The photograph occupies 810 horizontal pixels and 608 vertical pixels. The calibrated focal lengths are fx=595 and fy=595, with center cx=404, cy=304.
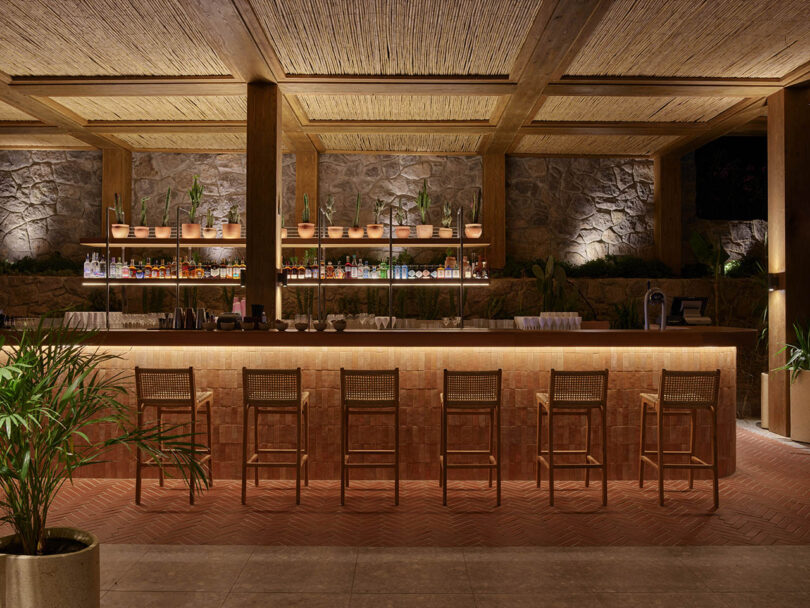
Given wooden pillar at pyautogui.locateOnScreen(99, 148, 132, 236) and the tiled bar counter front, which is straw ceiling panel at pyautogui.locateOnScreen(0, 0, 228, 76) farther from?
wooden pillar at pyautogui.locateOnScreen(99, 148, 132, 236)

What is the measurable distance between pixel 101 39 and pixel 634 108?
5.99 metres

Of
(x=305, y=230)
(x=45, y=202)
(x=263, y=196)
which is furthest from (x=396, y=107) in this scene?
(x=45, y=202)

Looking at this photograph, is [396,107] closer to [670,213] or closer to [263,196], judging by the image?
[263,196]

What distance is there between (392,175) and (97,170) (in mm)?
4778

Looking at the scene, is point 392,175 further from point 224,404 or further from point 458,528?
point 458,528

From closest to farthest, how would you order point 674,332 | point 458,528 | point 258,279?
point 458,528
point 674,332
point 258,279

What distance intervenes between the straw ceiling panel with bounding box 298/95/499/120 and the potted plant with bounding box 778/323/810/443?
4.41 meters

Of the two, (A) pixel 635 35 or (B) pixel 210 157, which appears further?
(B) pixel 210 157

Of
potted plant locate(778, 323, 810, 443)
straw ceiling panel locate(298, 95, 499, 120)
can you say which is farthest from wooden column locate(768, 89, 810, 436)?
straw ceiling panel locate(298, 95, 499, 120)

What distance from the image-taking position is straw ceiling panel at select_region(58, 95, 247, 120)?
711 cm

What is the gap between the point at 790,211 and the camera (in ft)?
22.3

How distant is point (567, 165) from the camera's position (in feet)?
32.2

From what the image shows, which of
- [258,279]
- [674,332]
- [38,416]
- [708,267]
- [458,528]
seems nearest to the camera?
[38,416]

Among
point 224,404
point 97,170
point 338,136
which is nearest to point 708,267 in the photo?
point 338,136
